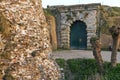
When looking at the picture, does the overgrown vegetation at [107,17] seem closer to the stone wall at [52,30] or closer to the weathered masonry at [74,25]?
the weathered masonry at [74,25]

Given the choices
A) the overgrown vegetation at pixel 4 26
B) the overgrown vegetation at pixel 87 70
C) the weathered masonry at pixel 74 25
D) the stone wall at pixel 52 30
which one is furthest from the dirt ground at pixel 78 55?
the overgrown vegetation at pixel 4 26

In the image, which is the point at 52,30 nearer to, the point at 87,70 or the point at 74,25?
the point at 74,25

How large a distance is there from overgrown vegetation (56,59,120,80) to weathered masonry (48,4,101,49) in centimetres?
1045

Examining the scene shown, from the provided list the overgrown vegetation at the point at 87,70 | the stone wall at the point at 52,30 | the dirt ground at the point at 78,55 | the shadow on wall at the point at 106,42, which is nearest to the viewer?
the overgrown vegetation at the point at 87,70

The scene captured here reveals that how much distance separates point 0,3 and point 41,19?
695mm

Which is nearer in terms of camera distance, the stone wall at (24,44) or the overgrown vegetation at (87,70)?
the stone wall at (24,44)

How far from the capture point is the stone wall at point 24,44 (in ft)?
13.8

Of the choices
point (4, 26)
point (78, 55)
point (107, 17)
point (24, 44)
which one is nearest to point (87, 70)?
point (78, 55)

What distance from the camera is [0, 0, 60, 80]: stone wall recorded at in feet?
13.8

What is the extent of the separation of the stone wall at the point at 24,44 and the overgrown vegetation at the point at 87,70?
623 cm

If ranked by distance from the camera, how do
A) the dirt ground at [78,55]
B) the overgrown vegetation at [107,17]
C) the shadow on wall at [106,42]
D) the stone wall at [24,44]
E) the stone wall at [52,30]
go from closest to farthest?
the stone wall at [24,44] → the dirt ground at [78,55] → the stone wall at [52,30] → the shadow on wall at [106,42] → the overgrown vegetation at [107,17]

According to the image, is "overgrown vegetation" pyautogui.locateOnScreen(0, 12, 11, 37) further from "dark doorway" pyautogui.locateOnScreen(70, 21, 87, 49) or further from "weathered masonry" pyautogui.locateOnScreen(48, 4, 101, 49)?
"dark doorway" pyautogui.locateOnScreen(70, 21, 87, 49)

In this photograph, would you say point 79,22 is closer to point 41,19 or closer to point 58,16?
point 58,16

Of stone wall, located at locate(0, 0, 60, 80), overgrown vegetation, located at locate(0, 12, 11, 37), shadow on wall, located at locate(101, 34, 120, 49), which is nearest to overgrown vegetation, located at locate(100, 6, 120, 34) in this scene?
shadow on wall, located at locate(101, 34, 120, 49)
